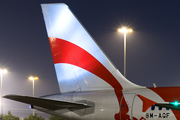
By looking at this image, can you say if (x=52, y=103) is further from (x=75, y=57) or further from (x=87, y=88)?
(x=75, y=57)

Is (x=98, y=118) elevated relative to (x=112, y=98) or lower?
lower

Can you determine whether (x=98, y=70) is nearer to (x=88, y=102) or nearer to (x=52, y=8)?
(x=88, y=102)

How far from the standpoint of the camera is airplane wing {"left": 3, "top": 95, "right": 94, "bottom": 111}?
28.3 feet

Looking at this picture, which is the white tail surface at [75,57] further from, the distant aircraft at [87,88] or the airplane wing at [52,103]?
the airplane wing at [52,103]

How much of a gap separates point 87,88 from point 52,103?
2261 mm

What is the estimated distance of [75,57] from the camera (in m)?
11.8

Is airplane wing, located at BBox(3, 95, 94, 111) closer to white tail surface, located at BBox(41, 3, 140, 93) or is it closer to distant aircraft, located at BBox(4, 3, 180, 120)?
distant aircraft, located at BBox(4, 3, 180, 120)

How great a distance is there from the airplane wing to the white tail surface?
1.19 meters

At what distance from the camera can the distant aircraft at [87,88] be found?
9.14m

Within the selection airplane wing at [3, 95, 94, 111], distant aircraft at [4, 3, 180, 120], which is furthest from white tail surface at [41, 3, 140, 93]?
airplane wing at [3, 95, 94, 111]

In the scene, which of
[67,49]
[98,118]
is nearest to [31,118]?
[67,49]

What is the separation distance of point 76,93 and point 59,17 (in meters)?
3.46


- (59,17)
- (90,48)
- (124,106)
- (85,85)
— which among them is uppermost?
(59,17)

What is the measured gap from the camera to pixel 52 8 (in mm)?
12258
